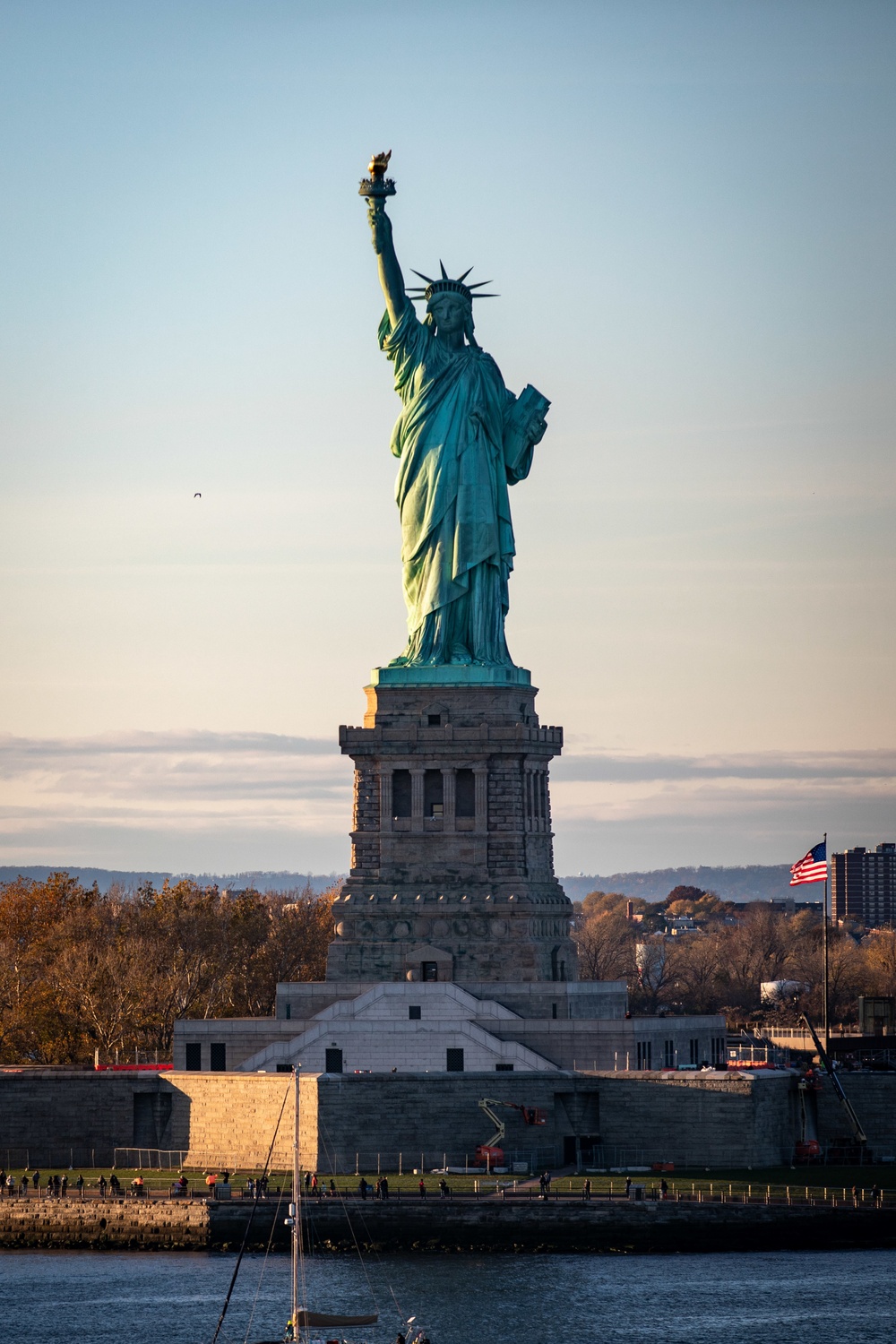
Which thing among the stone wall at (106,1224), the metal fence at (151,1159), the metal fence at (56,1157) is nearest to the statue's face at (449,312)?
the metal fence at (151,1159)

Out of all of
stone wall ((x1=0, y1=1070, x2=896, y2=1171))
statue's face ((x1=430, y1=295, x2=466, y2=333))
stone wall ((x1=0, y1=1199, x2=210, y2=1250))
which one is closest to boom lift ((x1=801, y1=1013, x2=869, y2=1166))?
stone wall ((x1=0, y1=1070, x2=896, y2=1171))

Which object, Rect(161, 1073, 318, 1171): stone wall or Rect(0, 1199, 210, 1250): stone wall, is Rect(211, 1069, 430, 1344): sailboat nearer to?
Rect(0, 1199, 210, 1250): stone wall

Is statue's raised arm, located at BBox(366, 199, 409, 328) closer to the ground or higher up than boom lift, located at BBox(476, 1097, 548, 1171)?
higher up

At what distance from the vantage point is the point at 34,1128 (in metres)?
90.4

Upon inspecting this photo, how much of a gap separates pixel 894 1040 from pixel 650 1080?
68.5 feet

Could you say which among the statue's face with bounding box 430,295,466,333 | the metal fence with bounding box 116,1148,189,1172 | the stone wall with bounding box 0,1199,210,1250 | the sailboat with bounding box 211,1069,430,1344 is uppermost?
the statue's face with bounding box 430,295,466,333

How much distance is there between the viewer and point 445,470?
97.1 meters

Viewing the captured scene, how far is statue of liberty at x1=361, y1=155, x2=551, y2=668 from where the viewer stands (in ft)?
318

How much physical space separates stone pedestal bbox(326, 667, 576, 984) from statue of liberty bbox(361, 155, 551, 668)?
5.19ft

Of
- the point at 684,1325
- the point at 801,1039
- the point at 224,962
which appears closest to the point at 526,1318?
the point at 684,1325

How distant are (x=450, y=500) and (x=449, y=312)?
20.1 ft

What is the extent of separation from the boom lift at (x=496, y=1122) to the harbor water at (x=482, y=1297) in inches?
238

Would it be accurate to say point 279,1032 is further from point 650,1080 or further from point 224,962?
point 224,962

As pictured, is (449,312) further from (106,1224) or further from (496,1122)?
(106,1224)
